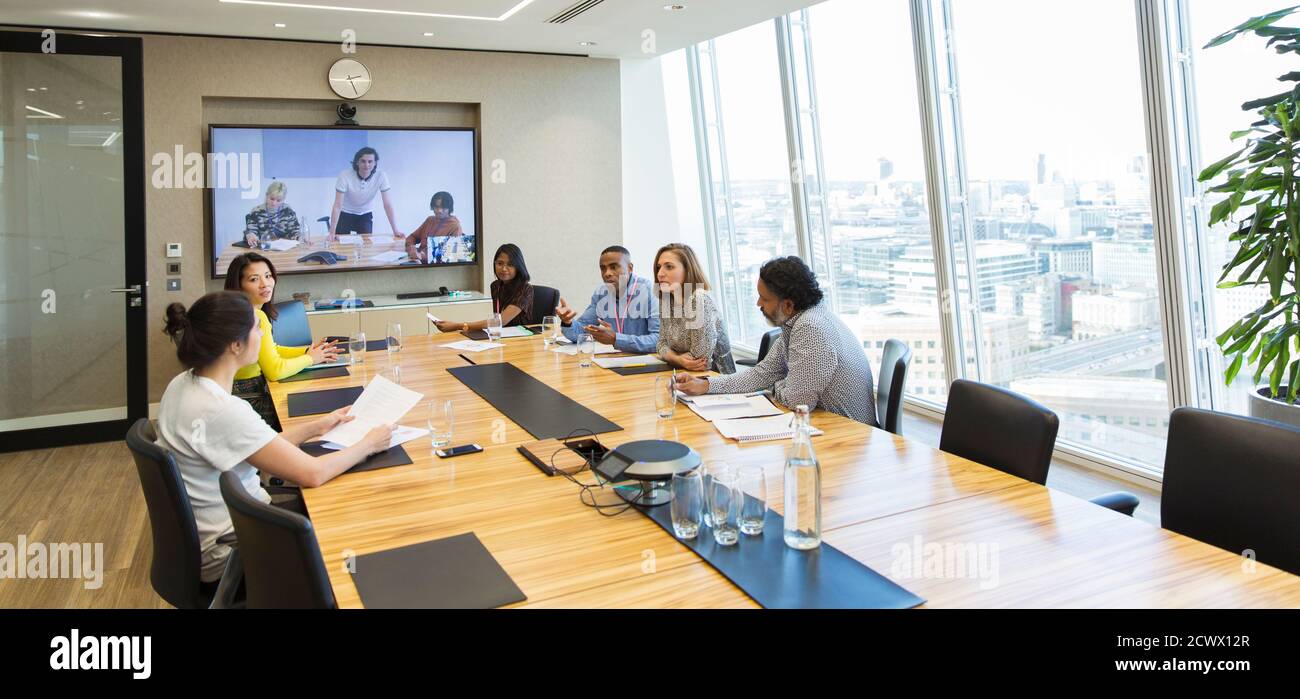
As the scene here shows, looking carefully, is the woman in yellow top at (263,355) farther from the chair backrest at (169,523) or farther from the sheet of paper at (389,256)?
the sheet of paper at (389,256)

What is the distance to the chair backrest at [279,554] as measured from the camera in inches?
64.3

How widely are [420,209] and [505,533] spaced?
17.9ft

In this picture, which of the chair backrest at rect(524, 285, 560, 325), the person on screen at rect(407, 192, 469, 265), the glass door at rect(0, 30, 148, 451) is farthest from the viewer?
the person on screen at rect(407, 192, 469, 265)

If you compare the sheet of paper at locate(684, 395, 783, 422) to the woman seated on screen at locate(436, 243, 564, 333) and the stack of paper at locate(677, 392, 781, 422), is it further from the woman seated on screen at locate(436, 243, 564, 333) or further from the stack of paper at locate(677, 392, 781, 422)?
the woman seated on screen at locate(436, 243, 564, 333)

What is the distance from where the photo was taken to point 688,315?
442cm

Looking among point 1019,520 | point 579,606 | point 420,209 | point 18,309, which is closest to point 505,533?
point 579,606

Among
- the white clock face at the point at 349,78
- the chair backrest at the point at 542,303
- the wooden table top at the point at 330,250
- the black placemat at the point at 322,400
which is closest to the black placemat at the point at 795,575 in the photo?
the black placemat at the point at 322,400

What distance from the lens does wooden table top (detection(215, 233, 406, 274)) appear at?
6.45m

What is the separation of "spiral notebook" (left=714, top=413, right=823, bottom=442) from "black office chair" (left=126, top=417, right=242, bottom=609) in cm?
142

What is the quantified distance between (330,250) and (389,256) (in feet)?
1.45

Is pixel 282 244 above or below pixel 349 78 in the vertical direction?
below

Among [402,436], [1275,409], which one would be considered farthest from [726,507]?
[1275,409]

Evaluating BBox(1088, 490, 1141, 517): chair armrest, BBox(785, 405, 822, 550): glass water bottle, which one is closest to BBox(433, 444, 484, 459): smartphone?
BBox(785, 405, 822, 550): glass water bottle

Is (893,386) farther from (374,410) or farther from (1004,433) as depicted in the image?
(374,410)
